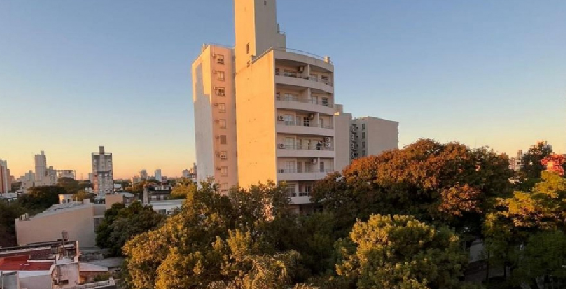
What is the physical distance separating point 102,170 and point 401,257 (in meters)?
90.3

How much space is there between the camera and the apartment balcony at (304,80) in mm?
22125

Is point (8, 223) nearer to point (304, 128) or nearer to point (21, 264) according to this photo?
point (21, 264)

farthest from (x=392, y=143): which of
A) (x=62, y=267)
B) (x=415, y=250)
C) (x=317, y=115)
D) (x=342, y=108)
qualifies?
(x=62, y=267)

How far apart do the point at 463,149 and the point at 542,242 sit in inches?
214

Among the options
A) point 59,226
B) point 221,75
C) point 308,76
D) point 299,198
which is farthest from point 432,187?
point 59,226

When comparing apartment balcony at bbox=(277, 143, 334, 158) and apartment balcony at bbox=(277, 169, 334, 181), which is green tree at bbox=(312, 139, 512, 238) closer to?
apartment balcony at bbox=(277, 169, 334, 181)

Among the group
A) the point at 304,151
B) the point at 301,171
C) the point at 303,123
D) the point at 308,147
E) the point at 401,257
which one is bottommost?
the point at 401,257

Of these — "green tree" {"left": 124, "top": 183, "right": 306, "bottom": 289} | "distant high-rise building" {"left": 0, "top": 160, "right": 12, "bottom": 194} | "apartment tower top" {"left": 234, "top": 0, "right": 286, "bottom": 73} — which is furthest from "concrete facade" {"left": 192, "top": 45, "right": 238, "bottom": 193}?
"distant high-rise building" {"left": 0, "top": 160, "right": 12, "bottom": 194}

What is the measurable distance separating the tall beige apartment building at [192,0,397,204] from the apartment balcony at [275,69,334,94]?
0.07 metres

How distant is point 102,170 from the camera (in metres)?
82.2

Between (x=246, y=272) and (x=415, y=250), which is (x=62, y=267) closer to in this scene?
(x=246, y=272)

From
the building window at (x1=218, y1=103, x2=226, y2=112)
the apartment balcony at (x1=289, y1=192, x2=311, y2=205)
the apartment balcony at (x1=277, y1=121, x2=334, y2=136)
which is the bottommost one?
the apartment balcony at (x1=289, y1=192, x2=311, y2=205)

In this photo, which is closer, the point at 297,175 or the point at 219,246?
the point at 219,246

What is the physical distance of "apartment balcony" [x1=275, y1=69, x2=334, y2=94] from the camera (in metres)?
22.1
